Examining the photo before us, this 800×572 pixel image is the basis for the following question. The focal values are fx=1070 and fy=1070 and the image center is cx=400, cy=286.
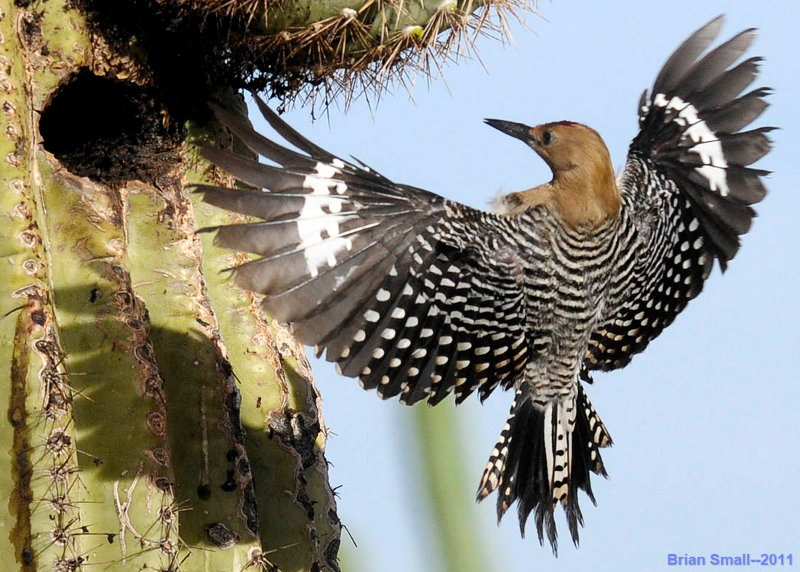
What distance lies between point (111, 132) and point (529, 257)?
1094 millimetres

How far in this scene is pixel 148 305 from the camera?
2.46 m

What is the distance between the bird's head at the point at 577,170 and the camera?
285cm

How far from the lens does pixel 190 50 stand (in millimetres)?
2514

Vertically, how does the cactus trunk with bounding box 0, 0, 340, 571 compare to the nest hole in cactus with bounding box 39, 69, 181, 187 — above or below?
below

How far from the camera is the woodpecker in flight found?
2.48 meters

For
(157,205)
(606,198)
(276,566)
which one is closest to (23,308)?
(157,205)

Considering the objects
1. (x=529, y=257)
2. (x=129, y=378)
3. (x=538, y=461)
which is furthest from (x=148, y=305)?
(x=538, y=461)

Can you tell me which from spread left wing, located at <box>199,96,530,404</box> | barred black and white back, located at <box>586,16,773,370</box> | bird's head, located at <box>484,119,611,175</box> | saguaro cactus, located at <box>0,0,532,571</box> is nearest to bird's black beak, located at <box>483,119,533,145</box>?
bird's head, located at <box>484,119,611,175</box>

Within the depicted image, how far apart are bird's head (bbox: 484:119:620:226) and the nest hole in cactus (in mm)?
979

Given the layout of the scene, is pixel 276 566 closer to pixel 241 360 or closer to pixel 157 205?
pixel 241 360

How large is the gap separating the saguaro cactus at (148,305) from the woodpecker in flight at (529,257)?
0.65 feet

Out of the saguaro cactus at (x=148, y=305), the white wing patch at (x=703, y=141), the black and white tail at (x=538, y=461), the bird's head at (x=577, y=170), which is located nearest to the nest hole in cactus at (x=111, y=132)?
the saguaro cactus at (x=148, y=305)

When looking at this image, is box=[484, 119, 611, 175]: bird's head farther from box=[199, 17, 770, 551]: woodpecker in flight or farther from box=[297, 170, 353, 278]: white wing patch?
box=[297, 170, 353, 278]: white wing patch

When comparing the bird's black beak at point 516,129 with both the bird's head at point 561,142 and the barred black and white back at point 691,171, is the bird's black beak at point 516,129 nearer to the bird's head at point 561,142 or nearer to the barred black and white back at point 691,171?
the bird's head at point 561,142
